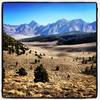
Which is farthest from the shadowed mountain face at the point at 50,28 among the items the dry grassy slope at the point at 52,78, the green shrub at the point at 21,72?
the green shrub at the point at 21,72

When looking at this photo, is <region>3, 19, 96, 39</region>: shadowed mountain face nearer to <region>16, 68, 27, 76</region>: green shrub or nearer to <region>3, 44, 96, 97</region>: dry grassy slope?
<region>3, 44, 96, 97</region>: dry grassy slope

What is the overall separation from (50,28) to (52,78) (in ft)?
1.20

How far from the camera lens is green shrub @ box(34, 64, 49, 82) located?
204 centimetres

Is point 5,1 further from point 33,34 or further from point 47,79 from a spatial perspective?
point 47,79

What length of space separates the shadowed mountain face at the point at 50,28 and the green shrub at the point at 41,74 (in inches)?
10.2

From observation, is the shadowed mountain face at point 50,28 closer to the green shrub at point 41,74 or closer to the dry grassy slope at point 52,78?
the dry grassy slope at point 52,78

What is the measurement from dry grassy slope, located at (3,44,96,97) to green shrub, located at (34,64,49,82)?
0.03 meters

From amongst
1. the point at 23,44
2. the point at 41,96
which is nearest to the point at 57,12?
the point at 23,44

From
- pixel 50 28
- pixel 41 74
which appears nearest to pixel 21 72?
pixel 41 74

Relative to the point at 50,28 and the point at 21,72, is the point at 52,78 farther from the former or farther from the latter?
the point at 50,28

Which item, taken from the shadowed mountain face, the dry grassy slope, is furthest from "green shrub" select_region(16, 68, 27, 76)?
the shadowed mountain face

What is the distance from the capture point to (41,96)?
6.68 feet

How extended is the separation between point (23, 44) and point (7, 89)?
13.6 inches

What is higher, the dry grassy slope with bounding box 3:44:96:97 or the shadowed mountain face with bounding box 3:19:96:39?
the shadowed mountain face with bounding box 3:19:96:39
